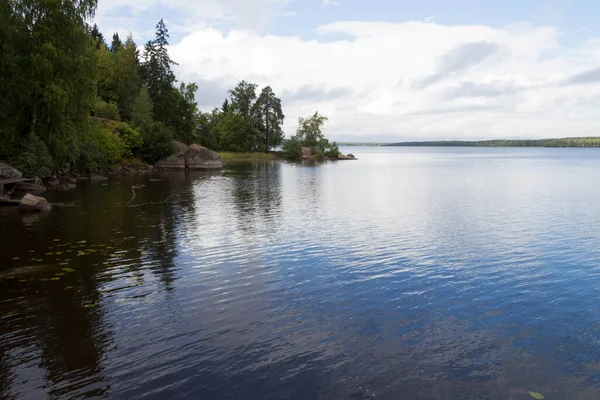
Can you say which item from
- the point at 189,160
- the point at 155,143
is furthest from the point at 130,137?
the point at 189,160

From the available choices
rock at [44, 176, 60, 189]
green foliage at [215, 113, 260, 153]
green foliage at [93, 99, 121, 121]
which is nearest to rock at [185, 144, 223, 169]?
green foliage at [93, 99, 121, 121]

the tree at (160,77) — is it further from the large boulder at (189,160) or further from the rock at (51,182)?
the rock at (51,182)

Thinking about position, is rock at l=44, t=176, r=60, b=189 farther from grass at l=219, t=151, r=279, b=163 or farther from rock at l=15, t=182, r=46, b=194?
grass at l=219, t=151, r=279, b=163

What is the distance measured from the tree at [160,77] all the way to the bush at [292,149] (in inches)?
2038

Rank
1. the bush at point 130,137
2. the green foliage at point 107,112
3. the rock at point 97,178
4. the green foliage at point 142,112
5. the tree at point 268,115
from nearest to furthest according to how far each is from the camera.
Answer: the rock at point 97,178, the bush at point 130,137, the green foliage at point 142,112, the green foliage at point 107,112, the tree at point 268,115

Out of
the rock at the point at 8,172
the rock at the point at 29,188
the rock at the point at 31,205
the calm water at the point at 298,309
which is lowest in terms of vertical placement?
the calm water at the point at 298,309

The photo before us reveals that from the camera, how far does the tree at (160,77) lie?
87.2 metres

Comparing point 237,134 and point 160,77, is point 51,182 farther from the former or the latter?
point 237,134

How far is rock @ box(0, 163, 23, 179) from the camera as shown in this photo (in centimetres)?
3491

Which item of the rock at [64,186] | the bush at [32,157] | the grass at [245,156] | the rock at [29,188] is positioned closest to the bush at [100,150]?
the rock at [64,186]

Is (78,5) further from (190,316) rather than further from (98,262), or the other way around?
(190,316)

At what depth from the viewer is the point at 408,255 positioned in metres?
18.9

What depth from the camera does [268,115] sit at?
5266 inches

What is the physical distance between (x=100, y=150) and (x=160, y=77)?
32.8 metres
